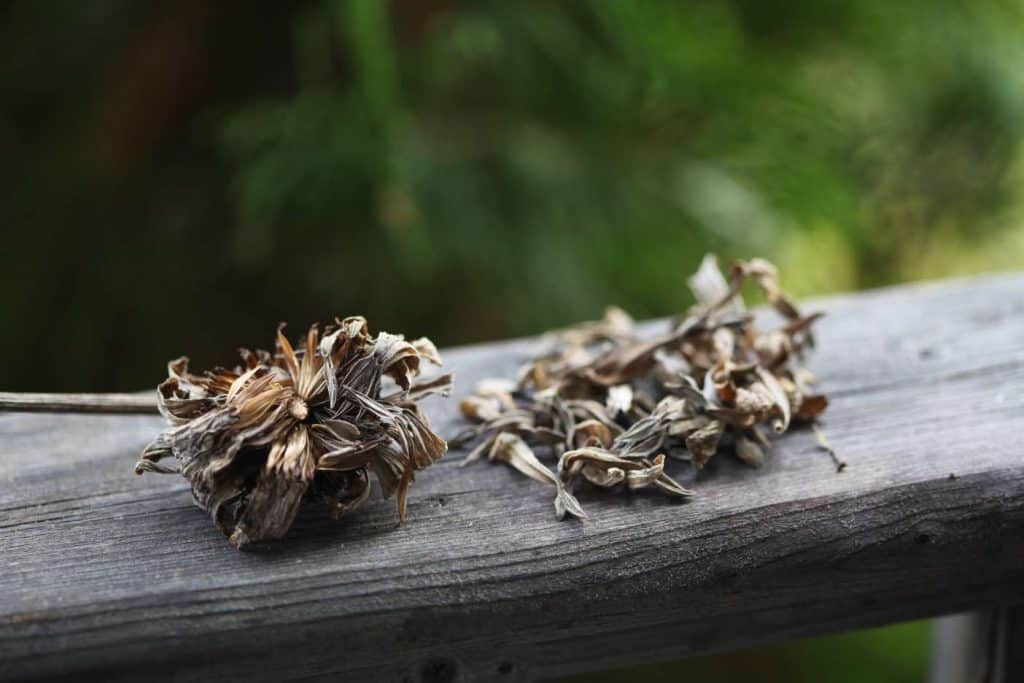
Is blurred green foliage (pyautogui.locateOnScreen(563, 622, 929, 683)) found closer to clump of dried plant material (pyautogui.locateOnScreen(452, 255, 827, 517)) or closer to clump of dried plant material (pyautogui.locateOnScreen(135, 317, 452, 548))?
Result: clump of dried plant material (pyautogui.locateOnScreen(452, 255, 827, 517))

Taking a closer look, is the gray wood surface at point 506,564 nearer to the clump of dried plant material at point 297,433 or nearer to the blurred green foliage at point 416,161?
the clump of dried plant material at point 297,433

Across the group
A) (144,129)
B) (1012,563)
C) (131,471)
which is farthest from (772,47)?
(131,471)

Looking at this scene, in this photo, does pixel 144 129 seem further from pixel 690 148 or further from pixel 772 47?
pixel 772 47

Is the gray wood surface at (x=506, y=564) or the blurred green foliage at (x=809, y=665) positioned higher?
the gray wood surface at (x=506, y=564)

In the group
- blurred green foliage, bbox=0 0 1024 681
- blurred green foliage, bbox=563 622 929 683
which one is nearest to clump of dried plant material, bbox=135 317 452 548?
blurred green foliage, bbox=0 0 1024 681

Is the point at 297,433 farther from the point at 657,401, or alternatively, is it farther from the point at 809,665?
the point at 809,665

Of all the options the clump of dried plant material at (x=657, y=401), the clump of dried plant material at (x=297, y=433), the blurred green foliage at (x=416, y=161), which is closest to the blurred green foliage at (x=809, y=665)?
the blurred green foliage at (x=416, y=161)

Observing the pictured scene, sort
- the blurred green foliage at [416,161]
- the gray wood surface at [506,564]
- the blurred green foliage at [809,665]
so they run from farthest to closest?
the blurred green foliage at [809,665] → the blurred green foliage at [416,161] → the gray wood surface at [506,564]
